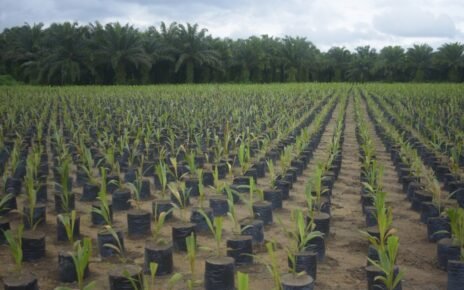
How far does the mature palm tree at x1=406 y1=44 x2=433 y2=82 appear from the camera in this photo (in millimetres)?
40625

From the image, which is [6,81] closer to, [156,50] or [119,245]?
[156,50]

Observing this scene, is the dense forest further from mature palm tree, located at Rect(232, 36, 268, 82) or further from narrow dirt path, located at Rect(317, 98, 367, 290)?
narrow dirt path, located at Rect(317, 98, 367, 290)

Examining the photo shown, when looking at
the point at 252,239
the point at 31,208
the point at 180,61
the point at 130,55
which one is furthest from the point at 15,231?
the point at 180,61

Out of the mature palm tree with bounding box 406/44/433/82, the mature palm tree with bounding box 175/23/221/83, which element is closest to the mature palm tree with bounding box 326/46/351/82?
the mature palm tree with bounding box 406/44/433/82

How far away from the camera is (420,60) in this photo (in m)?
41.3

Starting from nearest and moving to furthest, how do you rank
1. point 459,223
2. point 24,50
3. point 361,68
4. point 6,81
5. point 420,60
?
1. point 459,223
2. point 6,81
3. point 24,50
4. point 420,60
5. point 361,68

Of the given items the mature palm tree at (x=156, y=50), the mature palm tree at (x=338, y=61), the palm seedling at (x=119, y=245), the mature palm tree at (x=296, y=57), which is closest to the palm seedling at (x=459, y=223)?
the palm seedling at (x=119, y=245)

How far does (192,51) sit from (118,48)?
5.79 m

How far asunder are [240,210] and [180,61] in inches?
1150

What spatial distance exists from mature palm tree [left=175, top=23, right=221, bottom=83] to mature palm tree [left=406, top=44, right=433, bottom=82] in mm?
17383

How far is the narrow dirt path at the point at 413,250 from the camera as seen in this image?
2.93 meters

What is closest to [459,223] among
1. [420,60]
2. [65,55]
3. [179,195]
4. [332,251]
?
[332,251]

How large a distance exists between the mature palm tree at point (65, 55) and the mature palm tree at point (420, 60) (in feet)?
86.2

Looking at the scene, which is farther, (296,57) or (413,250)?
(296,57)
